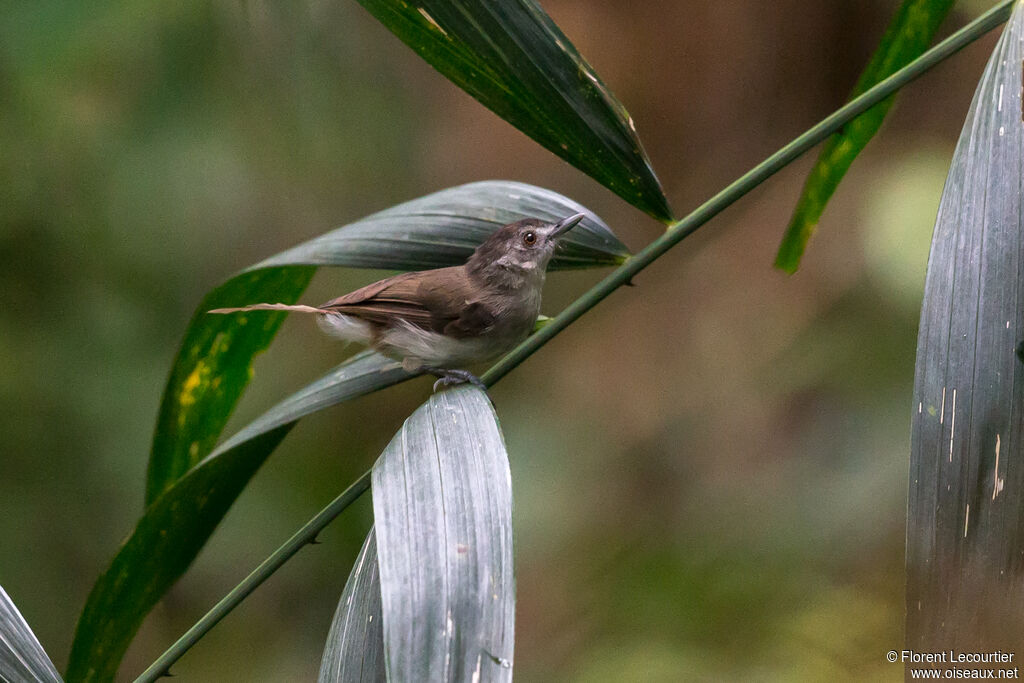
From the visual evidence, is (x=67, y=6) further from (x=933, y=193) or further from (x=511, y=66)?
(x=933, y=193)

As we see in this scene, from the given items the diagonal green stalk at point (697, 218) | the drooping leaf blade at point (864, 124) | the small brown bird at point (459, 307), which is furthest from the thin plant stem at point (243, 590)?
the drooping leaf blade at point (864, 124)

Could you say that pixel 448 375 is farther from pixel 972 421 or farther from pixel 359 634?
pixel 972 421

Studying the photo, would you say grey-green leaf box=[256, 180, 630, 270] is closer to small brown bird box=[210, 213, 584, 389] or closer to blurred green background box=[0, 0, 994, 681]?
small brown bird box=[210, 213, 584, 389]

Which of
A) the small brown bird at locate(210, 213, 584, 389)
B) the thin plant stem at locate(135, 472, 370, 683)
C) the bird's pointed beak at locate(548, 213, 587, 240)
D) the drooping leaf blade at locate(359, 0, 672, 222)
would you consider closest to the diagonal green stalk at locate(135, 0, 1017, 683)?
the thin plant stem at locate(135, 472, 370, 683)

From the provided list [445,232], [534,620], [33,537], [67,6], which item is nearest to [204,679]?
[33,537]

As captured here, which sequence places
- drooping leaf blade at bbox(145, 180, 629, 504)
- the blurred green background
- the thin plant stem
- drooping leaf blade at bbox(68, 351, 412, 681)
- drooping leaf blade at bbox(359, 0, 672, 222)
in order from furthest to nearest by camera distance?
1. the blurred green background
2. drooping leaf blade at bbox(145, 180, 629, 504)
3. drooping leaf blade at bbox(68, 351, 412, 681)
4. drooping leaf blade at bbox(359, 0, 672, 222)
5. the thin plant stem

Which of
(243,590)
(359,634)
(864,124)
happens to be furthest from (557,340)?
(359,634)

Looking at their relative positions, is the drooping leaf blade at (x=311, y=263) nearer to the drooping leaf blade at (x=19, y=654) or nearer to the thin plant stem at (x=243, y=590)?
the thin plant stem at (x=243, y=590)
